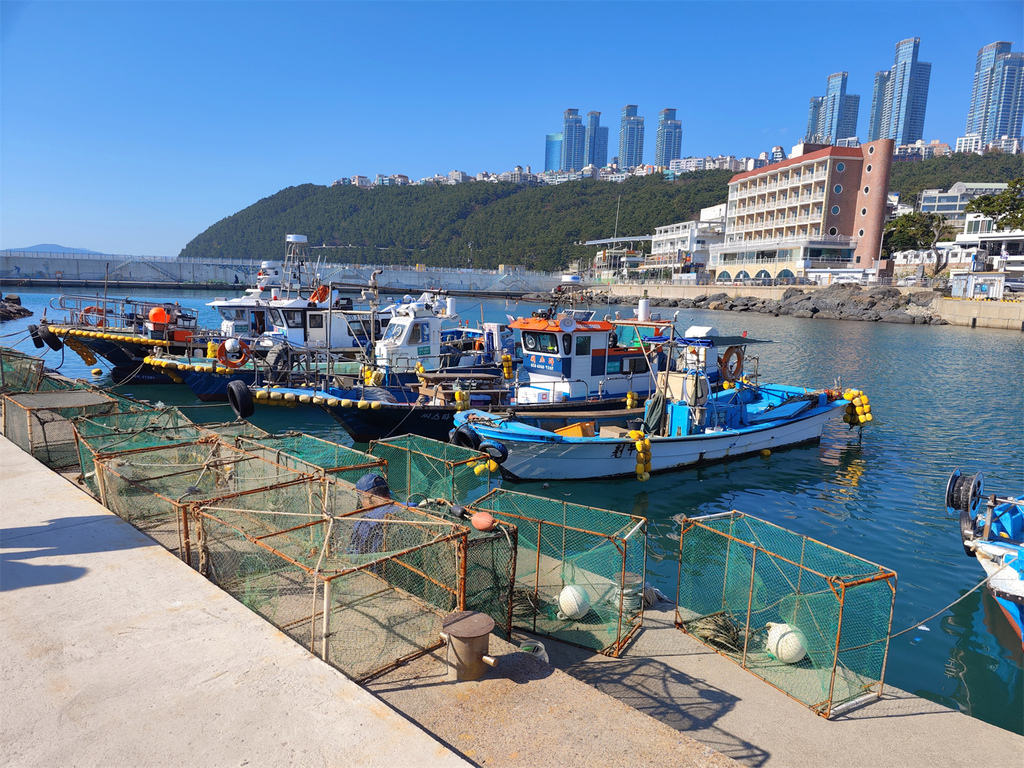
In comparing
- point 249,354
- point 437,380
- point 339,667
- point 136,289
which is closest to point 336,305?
point 249,354

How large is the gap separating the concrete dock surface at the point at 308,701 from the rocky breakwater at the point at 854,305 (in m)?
65.6

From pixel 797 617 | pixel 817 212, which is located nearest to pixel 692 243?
pixel 817 212

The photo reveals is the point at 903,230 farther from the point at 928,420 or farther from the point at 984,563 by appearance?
the point at 984,563

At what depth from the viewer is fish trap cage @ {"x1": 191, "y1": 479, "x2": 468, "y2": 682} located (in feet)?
16.6

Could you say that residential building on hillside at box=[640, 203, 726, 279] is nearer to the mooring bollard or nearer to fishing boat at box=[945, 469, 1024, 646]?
fishing boat at box=[945, 469, 1024, 646]

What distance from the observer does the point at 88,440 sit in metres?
8.16

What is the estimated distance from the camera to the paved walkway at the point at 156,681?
3.72 metres

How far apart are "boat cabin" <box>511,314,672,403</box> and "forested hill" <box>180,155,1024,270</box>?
11118cm

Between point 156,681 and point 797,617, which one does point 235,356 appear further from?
point 797,617

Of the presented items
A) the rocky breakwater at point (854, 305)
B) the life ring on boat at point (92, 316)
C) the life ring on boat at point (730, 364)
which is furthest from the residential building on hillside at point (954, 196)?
the life ring on boat at point (92, 316)

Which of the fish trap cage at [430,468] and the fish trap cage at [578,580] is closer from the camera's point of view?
the fish trap cage at [578,580]

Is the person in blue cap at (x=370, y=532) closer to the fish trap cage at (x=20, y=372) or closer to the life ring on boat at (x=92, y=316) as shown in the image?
the fish trap cage at (x=20, y=372)

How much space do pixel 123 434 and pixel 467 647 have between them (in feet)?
21.0

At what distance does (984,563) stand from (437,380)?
13.3 metres
